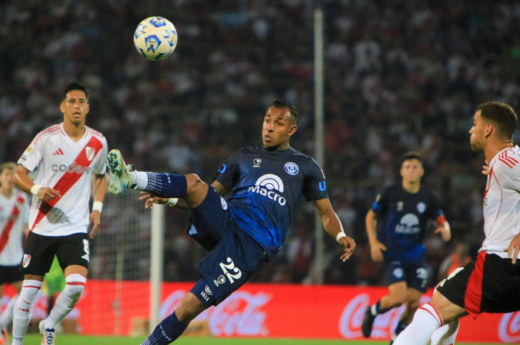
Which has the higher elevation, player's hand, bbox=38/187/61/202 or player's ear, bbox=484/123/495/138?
player's ear, bbox=484/123/495/138

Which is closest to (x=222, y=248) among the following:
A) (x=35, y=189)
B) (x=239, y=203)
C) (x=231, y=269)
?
(x=231, y=269)

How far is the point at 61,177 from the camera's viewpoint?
708 centimetres

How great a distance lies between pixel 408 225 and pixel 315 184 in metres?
3.70

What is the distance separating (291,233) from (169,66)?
715 cm

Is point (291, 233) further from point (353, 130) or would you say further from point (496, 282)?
point (496, 282)

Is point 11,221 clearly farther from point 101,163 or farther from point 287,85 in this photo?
point 287,85

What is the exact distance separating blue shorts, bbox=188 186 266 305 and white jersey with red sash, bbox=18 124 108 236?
1.81 metres

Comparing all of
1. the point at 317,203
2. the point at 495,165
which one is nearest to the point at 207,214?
the point at 317,203

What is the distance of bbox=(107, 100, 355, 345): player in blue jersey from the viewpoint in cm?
543

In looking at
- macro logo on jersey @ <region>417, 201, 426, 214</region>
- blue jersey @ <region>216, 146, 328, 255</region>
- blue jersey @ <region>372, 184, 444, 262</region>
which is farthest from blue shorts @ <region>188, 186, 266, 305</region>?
macro logo on jersey @ <region>417, 201, 426, 214</region>

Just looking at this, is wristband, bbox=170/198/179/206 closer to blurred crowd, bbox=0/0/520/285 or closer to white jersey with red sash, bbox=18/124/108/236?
white jersey with red sash, bbox=18/124/108/236

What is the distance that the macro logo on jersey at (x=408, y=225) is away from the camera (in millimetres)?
9703

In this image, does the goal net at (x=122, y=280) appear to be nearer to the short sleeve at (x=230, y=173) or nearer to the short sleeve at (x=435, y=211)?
the short sleeve at (x=435, y=211)

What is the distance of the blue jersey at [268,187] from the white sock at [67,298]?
1.72 metres
